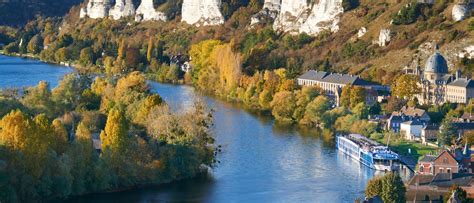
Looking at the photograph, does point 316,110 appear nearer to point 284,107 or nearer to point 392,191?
point 284,107

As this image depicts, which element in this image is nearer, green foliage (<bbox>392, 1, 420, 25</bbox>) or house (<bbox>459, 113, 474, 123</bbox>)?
house (<bbox>459, 113, 474, 123</bbox>)

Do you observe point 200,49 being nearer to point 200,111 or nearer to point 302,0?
point 302,0

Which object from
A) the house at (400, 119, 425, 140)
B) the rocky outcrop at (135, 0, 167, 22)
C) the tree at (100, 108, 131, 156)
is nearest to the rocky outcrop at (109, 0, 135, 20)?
the rocky outcrop at (135, 0, 167, 22)

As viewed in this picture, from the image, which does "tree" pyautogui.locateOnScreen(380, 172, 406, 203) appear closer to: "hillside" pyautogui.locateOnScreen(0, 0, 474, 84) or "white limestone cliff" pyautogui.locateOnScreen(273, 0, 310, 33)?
"hillside" pyautogui.locateOnScreen(0, 0, 474, 84)

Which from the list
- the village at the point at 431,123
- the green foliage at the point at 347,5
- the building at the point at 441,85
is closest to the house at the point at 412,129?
the village at the point at 431,123

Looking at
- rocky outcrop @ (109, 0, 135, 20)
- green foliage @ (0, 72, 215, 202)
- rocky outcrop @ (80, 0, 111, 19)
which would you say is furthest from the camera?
rocky outcrop @ (80, 0, 111, 19)

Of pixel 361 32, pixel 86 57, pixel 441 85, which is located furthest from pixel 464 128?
pixel 86 57
